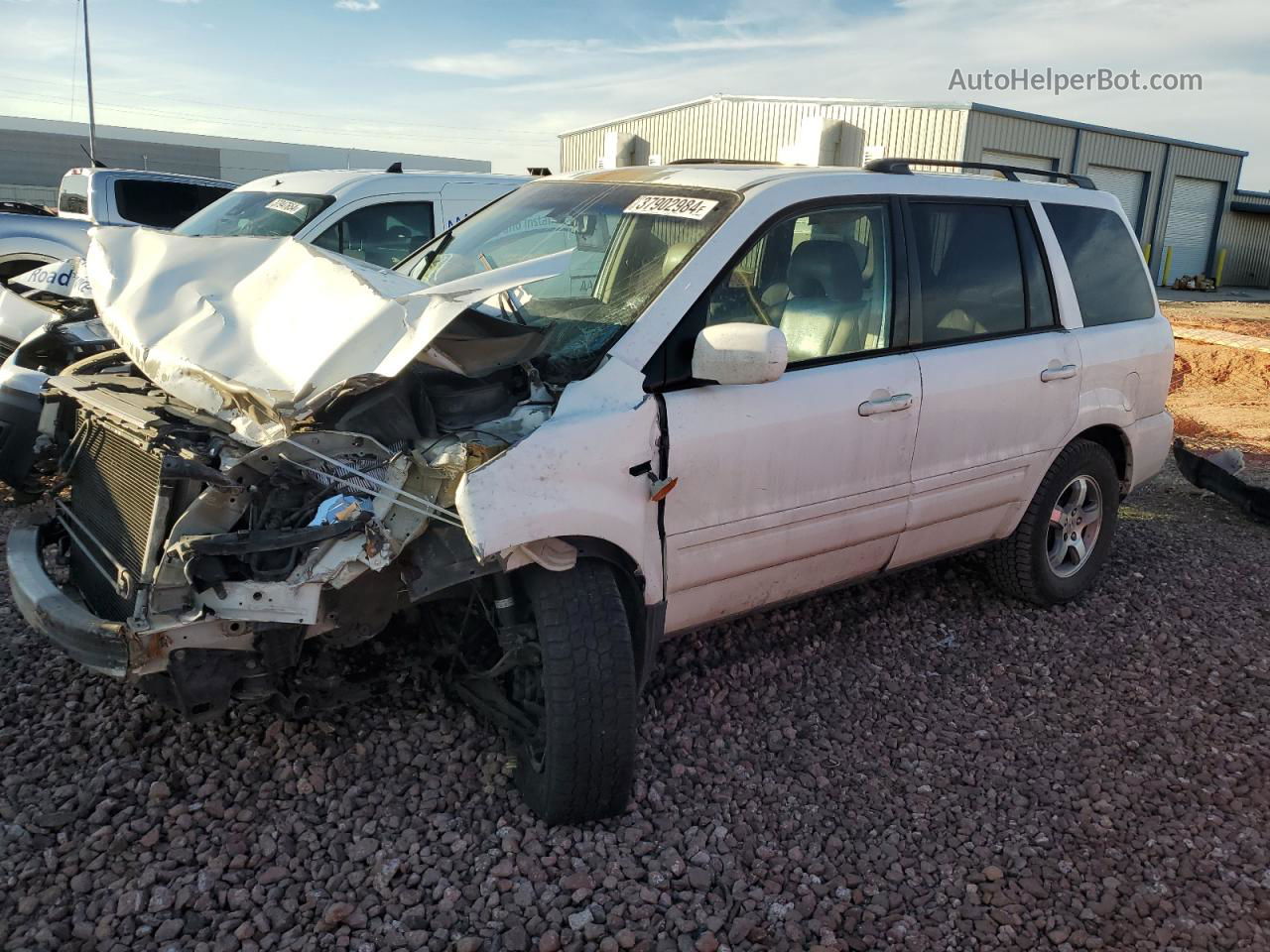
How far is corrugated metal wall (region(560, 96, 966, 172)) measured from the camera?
898 inches

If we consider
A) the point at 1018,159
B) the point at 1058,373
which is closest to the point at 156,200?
the point at 1058,373

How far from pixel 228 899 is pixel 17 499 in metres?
2.08

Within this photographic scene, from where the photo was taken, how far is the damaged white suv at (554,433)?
2633 millimetres

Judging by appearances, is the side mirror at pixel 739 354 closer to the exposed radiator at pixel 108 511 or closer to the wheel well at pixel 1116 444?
the exposed radiator at pixel 108 511

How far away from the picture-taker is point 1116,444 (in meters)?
4.84

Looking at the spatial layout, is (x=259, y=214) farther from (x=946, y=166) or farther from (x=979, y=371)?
(x=979, y=371)

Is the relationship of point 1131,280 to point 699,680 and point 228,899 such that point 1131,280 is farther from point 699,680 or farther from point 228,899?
point 228,899

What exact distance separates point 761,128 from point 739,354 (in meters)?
24.5

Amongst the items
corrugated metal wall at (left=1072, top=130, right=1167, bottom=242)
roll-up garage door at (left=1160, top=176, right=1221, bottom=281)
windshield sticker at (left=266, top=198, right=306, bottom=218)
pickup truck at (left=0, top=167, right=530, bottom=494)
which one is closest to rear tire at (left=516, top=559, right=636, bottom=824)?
pickup truck at (left=0, top=167, right=530, bottom=494)

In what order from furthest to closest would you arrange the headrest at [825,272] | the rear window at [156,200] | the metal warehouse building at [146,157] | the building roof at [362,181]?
the metal warehouse building at [146,157], the rear window at [156,200], the building roof at [362,181], the headrest at [825,272]

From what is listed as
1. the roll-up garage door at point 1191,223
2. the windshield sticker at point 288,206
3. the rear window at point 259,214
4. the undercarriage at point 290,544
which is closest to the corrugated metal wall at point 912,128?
the roll-up garage door at point 1191,223

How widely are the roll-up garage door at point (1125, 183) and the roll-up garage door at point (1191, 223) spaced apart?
5.52 ft

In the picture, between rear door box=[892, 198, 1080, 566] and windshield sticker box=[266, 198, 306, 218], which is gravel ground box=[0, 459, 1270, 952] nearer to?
rear door box=[892, 198, 1080, 566]

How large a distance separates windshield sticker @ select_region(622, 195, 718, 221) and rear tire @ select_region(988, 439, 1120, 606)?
215 cm
